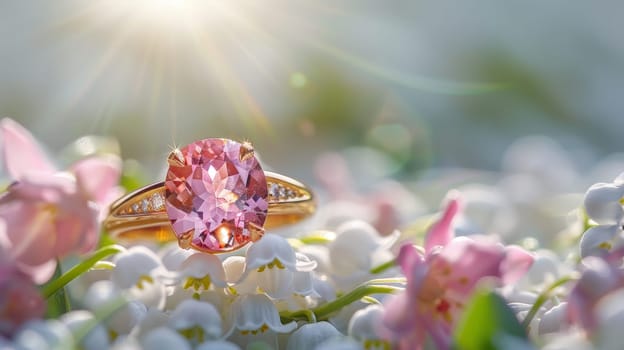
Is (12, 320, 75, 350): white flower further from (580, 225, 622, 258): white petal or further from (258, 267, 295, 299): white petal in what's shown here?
(580, 225, 622, 258): white petal

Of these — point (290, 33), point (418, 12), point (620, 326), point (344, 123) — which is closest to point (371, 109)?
point (344, 123)

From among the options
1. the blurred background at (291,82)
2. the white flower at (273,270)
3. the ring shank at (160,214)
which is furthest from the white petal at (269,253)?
the blurred background at (291,82)

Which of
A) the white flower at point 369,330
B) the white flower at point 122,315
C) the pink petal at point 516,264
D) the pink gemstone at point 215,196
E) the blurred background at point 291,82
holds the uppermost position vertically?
the blurred background at point 291,82

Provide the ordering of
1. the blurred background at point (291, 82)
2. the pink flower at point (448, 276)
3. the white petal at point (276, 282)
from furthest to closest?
the blurred background at point (291, 82), the white petal at point (276, 282), the pink flower at point (448, 276)

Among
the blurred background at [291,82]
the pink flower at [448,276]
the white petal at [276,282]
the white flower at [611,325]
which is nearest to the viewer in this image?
the white flower at [611,325]

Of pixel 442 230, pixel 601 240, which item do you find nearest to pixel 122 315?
pixel 442 230

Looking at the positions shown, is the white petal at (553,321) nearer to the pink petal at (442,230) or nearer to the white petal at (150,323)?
the pink petal at (442,230)

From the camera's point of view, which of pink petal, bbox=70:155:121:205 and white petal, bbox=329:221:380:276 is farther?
white petal, bbox=329:221:380:276

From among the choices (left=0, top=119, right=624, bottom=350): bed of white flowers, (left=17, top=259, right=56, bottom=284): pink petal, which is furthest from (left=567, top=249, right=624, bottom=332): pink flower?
(left=17, top=259, right=56, bottom=284): pink petal
